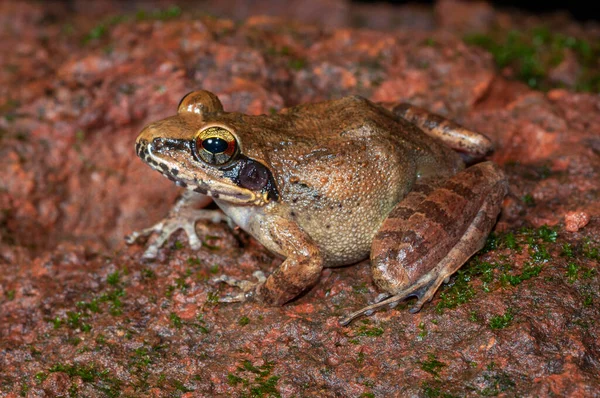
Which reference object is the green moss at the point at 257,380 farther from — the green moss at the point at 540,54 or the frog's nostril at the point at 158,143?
the green moss at the point at 540,54

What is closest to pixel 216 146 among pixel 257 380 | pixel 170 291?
pixel 170 291

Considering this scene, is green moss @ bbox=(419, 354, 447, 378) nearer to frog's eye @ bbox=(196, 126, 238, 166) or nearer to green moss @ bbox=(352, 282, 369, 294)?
green moss @ bbox=(352, 282, 369, 294)

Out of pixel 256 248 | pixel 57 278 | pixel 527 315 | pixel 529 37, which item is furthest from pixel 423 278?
pixel 529 37

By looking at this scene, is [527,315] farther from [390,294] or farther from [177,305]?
[177,305]

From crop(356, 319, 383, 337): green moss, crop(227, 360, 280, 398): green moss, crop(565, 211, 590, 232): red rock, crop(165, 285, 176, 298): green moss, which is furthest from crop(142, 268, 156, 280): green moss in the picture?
crop(565, 211, 590, 232): red rock

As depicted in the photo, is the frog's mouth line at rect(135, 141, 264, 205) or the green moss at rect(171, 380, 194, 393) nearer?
the green moss at rect(171, 380, 194, 393)

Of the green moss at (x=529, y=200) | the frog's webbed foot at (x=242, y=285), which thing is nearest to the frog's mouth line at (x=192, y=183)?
the frog's webbed foot at (x=242, y=285)
